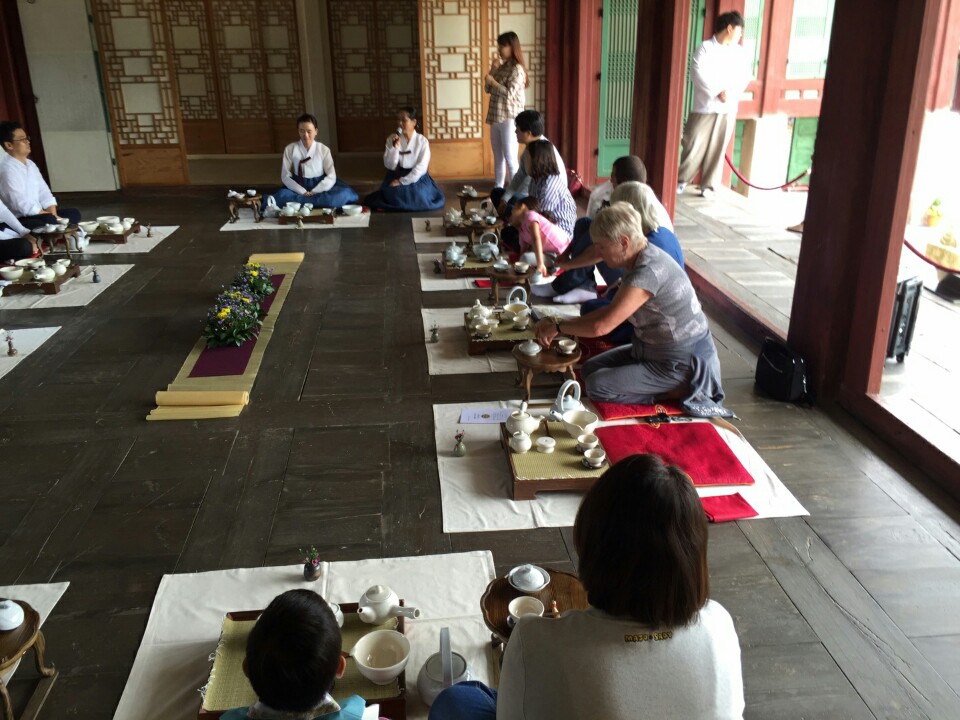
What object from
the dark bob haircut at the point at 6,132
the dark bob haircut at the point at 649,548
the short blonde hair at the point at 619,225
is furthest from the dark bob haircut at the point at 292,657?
the dark bob haircut at the point at 6,132

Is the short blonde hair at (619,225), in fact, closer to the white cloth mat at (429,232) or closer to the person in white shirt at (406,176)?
the white cloth mat at (429,232)

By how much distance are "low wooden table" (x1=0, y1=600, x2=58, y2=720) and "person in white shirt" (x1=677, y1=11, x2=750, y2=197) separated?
26.4 ft

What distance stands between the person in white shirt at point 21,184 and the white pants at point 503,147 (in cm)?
470

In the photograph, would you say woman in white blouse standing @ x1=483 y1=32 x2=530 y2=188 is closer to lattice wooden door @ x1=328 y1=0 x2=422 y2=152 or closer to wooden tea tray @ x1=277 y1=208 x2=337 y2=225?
wooden tea tray @ x1=277 y1=208 x2=337 y2=225

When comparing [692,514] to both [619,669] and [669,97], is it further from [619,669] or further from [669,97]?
[669,97]

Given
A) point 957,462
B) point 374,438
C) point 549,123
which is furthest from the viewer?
point 549,123

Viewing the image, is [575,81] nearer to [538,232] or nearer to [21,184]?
[538,232]

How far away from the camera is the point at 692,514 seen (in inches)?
58.8

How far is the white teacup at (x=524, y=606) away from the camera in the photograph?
8.05 feet

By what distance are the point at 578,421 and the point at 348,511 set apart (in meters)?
1.13

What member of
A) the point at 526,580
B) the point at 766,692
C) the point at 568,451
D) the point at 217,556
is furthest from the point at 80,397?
the point at 766,692

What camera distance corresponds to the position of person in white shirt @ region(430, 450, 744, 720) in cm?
149

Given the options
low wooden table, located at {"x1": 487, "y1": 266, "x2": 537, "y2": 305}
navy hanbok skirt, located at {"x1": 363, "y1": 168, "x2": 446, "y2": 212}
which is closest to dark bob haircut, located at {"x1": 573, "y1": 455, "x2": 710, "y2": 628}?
low wooden table, located at {"x1": 487, "y1": 266, "x2": 537, "y2": 305}

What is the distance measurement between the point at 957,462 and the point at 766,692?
1.61 metres
